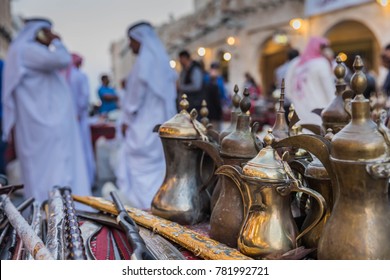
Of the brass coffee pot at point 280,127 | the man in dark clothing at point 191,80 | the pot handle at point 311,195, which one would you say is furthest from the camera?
the man in dark clothing at point 191,80

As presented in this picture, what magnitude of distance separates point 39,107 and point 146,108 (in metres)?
0.79

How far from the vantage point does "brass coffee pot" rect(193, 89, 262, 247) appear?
1053 mm

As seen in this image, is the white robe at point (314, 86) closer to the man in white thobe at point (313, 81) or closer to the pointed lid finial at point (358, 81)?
the man in white thobe at point (313, 81)

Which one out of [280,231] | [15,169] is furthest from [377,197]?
[15,169]

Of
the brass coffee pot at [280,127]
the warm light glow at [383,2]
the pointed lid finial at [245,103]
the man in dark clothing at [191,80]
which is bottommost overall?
the brass coffee pot at [280,127]

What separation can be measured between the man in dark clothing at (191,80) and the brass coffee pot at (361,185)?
13.5 ft

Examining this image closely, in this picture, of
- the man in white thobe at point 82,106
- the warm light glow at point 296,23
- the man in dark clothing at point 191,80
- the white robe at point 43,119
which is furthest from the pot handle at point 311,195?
the warm light glow at point 296,23

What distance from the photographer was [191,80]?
199 inches

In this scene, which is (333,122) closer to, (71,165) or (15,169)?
(71,165)

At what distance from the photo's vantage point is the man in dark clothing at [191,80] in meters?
5.02

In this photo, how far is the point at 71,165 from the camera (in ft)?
12.2

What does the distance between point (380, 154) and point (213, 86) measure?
5.07 metres

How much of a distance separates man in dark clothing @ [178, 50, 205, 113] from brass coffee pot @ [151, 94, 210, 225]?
361 cm

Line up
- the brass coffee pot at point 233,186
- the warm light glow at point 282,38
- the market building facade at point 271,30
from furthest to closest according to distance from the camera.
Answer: the warm light glow at point 282,38 < the market building facade at point 271,30 < the brass coffee pot at point 233,186
